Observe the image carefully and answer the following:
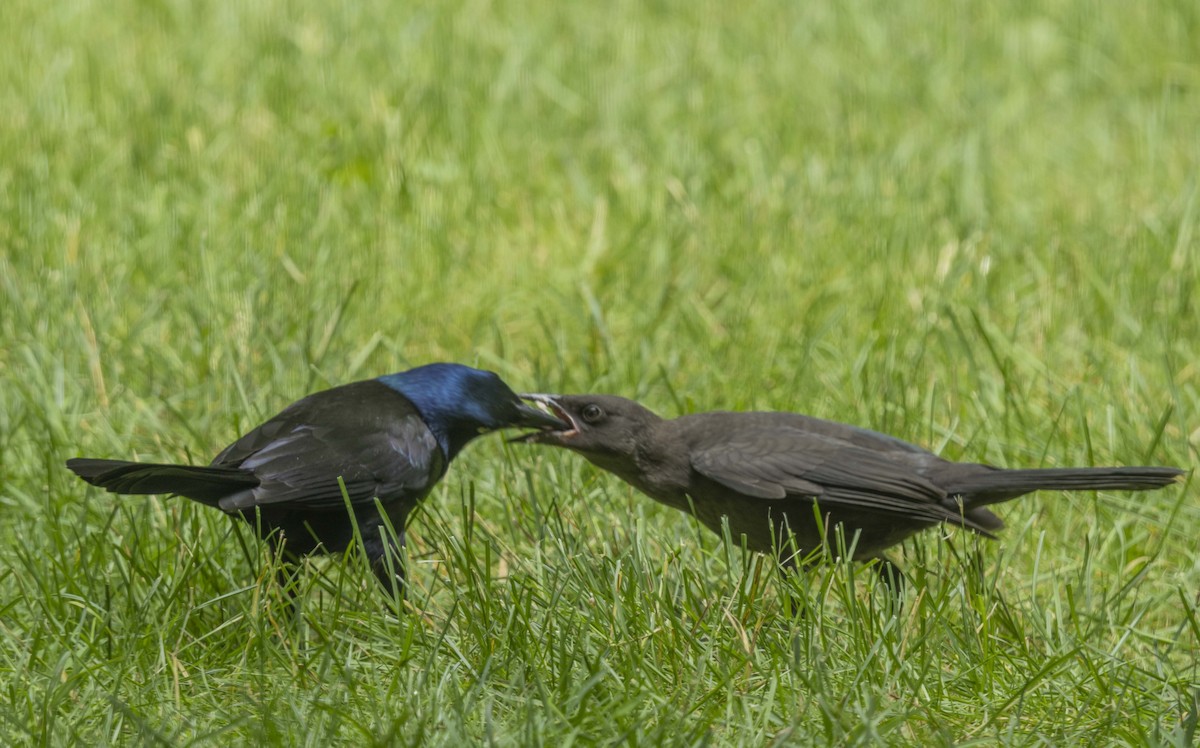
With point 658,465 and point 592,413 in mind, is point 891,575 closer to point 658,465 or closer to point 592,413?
point 658,465

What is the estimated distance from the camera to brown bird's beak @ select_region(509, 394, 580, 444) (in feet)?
14.4

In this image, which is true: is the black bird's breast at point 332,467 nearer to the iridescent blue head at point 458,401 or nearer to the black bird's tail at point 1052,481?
the iridescent blue head at point 458,401

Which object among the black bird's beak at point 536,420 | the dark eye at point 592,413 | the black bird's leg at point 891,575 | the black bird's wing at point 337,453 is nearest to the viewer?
the black bird's wing at point 337,453

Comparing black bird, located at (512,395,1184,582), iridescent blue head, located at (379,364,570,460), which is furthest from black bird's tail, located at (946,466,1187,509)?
iridescent blue head, located at (379,364,570,460)

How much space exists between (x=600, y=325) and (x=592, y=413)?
3.63 ft

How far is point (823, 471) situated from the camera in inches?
166

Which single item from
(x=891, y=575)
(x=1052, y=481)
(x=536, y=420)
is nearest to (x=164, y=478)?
(x=536, y=420)

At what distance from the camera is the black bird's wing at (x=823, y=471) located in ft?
13.5

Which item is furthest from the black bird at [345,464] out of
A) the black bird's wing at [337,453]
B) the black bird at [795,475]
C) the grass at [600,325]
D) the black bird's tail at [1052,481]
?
the black bird's tail at [1052,481]

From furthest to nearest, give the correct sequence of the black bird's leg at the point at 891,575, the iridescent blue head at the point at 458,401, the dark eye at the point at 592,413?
the dark eye at the point at 592,413 → the iridescent blue head at the point at 458,401 → the black bird's leg at the point at 891,575

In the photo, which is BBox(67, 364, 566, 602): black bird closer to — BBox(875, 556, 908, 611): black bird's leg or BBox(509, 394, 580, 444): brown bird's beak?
BBox(509, 394, 580, 444): brown bird's beak

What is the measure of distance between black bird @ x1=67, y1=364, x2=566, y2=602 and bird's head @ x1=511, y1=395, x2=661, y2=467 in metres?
0.16

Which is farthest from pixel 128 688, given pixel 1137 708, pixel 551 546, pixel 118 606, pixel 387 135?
pixel 387 135

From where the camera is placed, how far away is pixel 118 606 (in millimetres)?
3697
